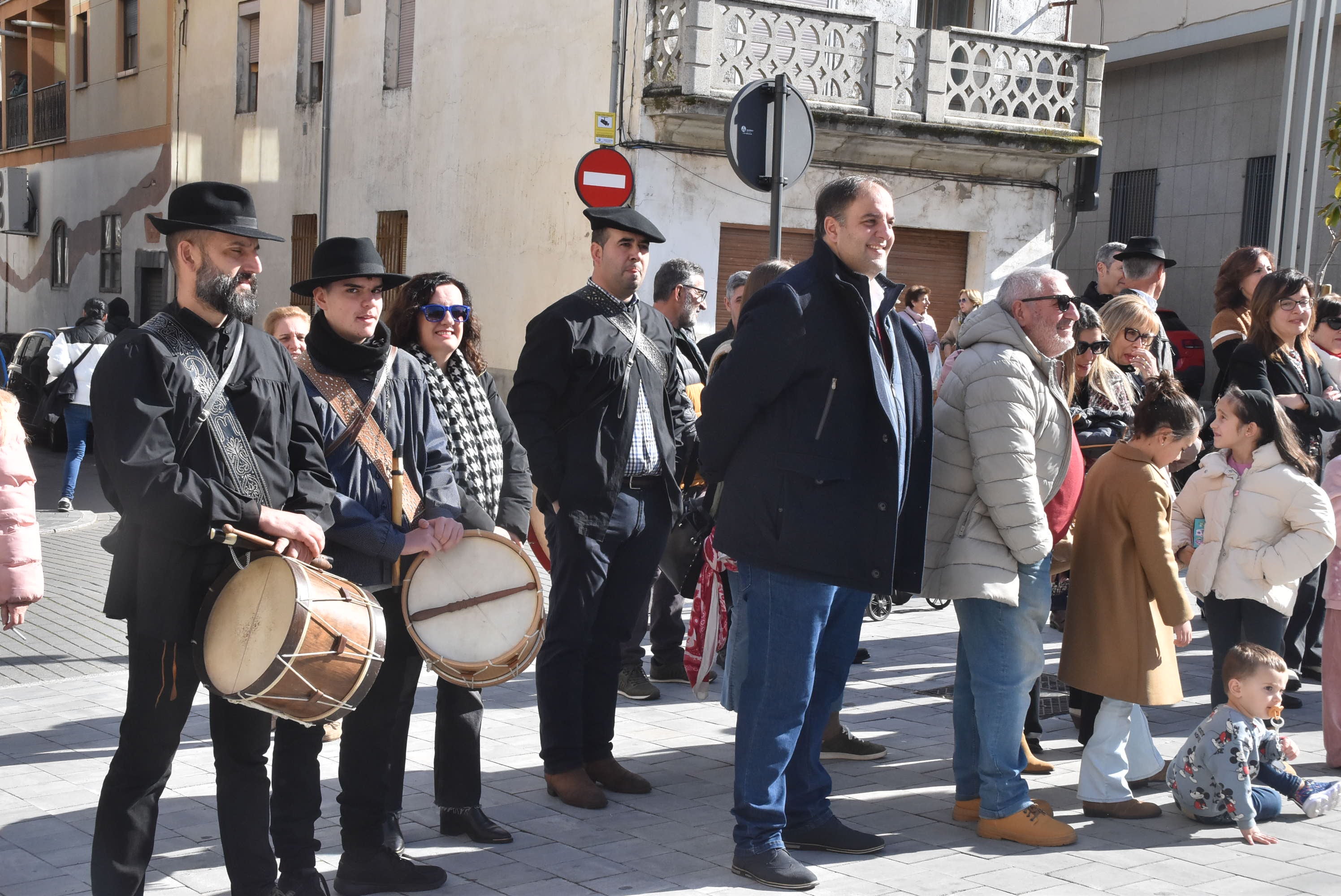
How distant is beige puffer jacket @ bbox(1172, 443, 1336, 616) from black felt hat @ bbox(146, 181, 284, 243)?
13.8 ft

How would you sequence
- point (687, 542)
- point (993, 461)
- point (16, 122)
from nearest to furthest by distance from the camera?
1. point (993, 461)
2. point (687, 542)
3. point (16, 122)

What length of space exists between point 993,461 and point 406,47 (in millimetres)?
18746

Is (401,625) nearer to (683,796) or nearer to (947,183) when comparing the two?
(683,796)

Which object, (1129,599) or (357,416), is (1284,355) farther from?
(357,416)

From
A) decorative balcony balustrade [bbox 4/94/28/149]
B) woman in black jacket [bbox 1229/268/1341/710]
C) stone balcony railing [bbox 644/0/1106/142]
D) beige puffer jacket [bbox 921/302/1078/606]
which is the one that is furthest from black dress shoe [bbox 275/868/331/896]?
decorative balcony balustrade [bbox 4/94/28/149]

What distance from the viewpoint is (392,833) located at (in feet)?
15.6

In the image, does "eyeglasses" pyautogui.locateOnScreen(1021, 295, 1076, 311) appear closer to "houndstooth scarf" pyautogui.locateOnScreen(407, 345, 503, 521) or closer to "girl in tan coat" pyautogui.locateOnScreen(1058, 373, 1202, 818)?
"girl in tan coat" pyautogui.locateOnScreen(1058, 373, 1202, 818)

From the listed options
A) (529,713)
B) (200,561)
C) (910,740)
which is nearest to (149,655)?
(200,561)

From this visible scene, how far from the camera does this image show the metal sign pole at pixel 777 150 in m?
9.30

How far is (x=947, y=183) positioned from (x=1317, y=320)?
11.3 metres

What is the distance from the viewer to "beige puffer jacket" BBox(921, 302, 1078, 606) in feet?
16.4

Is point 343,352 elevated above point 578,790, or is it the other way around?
point 343,352

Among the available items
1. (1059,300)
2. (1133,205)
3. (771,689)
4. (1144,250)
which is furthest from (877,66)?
(771,689)

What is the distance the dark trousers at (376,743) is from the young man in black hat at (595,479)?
0.82 metres
